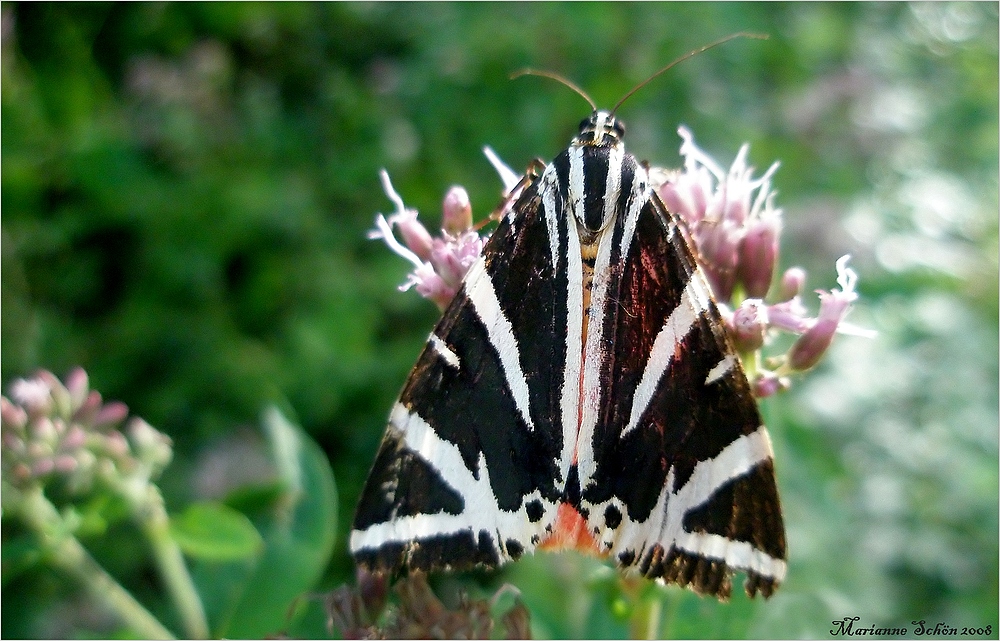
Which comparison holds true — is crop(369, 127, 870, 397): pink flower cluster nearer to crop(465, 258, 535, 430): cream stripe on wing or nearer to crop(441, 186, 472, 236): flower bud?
crop(441, 186, 472, 236): flower bud

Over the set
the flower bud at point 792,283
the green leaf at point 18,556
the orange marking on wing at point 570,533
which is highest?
the flower bud at point 792,283

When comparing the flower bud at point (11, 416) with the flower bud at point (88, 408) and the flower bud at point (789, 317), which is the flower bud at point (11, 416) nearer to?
the flower bud at point (88, 408)

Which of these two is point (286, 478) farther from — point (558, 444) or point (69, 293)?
point (69, 293)

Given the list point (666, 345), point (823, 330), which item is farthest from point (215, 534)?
point (823, 330)

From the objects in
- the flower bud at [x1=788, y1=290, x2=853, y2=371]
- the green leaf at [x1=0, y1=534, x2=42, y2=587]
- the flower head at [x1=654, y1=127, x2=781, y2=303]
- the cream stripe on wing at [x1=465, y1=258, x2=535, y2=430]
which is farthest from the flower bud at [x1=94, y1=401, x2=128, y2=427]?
the flower bud at [x1=788, y1=290, x2=853, y2=371]

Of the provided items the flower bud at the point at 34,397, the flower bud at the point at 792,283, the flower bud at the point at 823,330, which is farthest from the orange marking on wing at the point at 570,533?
the flower bud at the point at 34,397

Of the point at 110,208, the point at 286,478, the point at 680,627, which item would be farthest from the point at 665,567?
the point at 110,208

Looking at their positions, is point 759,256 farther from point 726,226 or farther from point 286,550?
point 286,550
